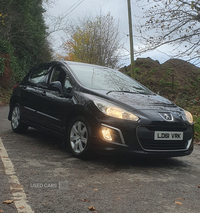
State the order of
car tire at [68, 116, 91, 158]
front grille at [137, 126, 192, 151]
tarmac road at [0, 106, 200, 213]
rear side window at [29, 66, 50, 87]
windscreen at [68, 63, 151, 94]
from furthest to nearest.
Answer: rear side window at [29, 66, 50, 87], windscreen at [68, 63, 151, 94], car tire at [68, 116, 91, 158], front grille at [137, 126, 192, 151], tarmac road at [0, 106, 200, 213]

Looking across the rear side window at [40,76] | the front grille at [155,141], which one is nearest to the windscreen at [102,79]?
the rear side window at [40,76]

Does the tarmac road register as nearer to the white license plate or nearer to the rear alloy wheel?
the rear alloy wheel

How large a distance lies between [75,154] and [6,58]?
58.3 ft

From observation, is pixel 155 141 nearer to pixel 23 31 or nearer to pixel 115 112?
pixel 115 112

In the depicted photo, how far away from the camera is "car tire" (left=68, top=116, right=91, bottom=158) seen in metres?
4.70

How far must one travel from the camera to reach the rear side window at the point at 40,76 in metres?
6.29

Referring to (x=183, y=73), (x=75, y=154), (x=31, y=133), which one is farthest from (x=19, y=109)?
(x=183, y=73)

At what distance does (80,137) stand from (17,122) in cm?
275

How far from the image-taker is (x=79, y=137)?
491cm

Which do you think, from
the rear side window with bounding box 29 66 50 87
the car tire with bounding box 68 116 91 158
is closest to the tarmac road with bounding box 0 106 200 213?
the car tire with bounding box 68 116 91 158

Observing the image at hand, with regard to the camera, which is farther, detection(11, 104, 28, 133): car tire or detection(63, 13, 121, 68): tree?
detection(63, 13, 121, 68): tree

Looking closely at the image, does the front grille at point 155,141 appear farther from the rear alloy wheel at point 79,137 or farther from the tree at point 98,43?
the tree at point 98,43

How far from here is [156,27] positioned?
1135 centimetres

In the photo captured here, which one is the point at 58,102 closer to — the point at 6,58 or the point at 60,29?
the point at 6,58
